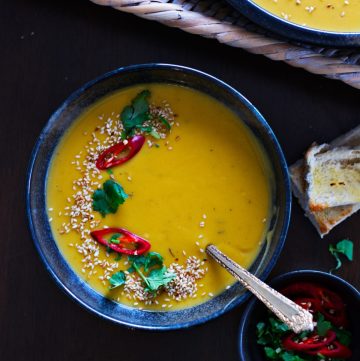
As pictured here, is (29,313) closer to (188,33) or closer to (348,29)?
(188,33)

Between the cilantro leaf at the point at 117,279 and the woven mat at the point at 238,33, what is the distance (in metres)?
0.79

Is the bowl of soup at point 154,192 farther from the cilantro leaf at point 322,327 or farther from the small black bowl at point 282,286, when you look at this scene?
the cilantro leaf at point 322,327

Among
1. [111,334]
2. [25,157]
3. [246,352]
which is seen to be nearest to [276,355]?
[246,352]

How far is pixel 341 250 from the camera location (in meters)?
2.07

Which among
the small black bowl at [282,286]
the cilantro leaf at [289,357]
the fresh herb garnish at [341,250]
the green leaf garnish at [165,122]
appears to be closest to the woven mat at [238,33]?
the green leaf garnish at [165,122]

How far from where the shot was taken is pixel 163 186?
6.45 ft

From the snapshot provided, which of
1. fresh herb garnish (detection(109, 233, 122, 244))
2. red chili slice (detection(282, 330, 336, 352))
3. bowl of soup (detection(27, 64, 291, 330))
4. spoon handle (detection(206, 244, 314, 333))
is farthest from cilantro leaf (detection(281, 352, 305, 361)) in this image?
fresh herb garnish (detection(109, 233, 122, 244))

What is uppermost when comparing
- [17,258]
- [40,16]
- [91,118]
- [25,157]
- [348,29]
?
[348,29]

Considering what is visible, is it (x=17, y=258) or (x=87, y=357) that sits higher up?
(x=17, y=258)

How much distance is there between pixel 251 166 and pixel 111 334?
720 mm

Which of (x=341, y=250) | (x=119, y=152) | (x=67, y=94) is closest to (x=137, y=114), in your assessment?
(x=119, y=152)

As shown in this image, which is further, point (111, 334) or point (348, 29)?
point (111, 334)

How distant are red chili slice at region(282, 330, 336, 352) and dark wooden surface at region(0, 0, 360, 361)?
174 mm

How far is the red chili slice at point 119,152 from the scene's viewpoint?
6.47ft
